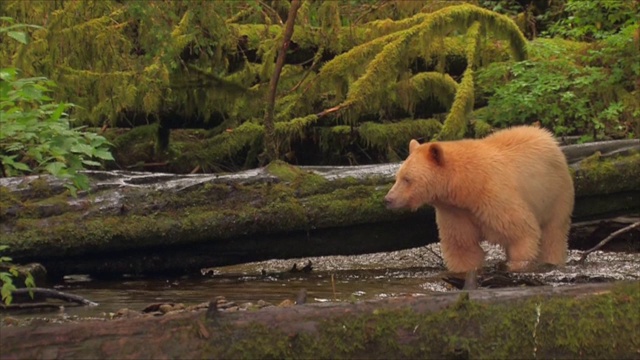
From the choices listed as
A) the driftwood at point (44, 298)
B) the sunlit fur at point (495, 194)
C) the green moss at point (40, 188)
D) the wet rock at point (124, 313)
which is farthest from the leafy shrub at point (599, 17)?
the wet rock at point (124, 313)

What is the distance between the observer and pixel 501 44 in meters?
13.3

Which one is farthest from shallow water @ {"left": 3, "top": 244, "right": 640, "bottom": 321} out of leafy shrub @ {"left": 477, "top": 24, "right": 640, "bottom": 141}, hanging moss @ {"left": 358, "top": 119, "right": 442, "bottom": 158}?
leafy shrub @ {"left": 477, "top": 24, "right": 640, "bottom": 141}

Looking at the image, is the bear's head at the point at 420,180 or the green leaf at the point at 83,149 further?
the bear's head at the point at 420,180

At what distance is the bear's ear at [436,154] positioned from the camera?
7547 millimetres

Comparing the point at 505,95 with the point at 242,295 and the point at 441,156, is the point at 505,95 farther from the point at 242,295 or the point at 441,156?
the point at 242,295

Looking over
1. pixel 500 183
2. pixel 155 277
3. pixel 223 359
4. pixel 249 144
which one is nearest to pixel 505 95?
pixel 249 144

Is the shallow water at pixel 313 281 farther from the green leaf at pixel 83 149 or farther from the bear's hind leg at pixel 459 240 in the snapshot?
the green leaf at pixel 83 149

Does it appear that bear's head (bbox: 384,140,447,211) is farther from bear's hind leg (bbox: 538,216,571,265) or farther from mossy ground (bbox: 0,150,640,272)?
bear's hind leg (bbox: 538,216,571,265)

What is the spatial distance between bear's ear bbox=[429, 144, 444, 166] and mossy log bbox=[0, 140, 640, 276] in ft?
1.85

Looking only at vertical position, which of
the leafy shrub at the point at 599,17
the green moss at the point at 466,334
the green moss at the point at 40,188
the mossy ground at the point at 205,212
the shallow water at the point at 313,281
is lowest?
the shallow water at the point at 313,281

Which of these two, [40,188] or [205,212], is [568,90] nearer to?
[205,212]

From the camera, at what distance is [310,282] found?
8.03m

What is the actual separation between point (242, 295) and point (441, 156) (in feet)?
6.30

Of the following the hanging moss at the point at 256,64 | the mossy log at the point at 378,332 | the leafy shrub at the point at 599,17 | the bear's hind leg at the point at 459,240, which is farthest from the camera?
the leafy shrub at the point at 599,17
